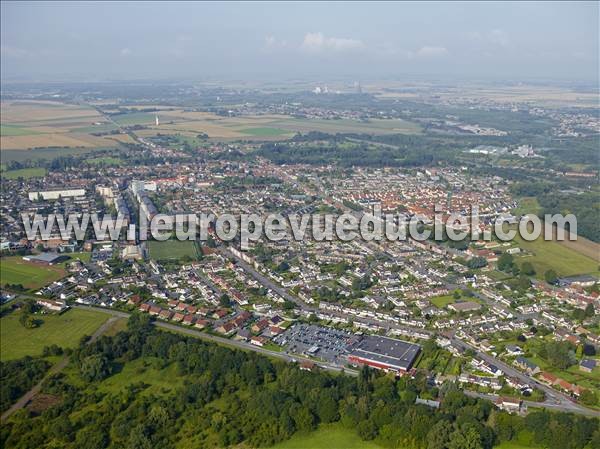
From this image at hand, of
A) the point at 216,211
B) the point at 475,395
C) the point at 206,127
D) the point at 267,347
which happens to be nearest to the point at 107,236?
the point at 216,211

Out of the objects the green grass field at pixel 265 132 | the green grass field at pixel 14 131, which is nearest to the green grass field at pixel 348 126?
the green grass field at pixel 265 132

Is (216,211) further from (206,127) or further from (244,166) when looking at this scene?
(206,127)

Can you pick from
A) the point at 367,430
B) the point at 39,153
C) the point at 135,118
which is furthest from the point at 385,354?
the point at 135,118

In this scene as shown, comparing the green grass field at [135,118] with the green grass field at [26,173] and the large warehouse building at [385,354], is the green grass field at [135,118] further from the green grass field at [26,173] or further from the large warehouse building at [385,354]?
the large warehouse building at [385,354]

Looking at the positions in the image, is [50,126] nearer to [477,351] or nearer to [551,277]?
[551,277]

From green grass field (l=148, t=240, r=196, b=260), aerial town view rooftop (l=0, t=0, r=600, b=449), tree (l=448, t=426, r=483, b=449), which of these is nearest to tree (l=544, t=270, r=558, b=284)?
aerial town view rooftop (l=0, t=0, r=600, b=449)

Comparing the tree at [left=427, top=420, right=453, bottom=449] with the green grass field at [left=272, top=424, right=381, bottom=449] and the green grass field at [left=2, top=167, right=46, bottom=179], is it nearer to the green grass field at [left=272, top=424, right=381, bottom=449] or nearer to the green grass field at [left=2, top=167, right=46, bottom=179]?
the green grass field at [left=272, top=424, right=381, bottom=449]
